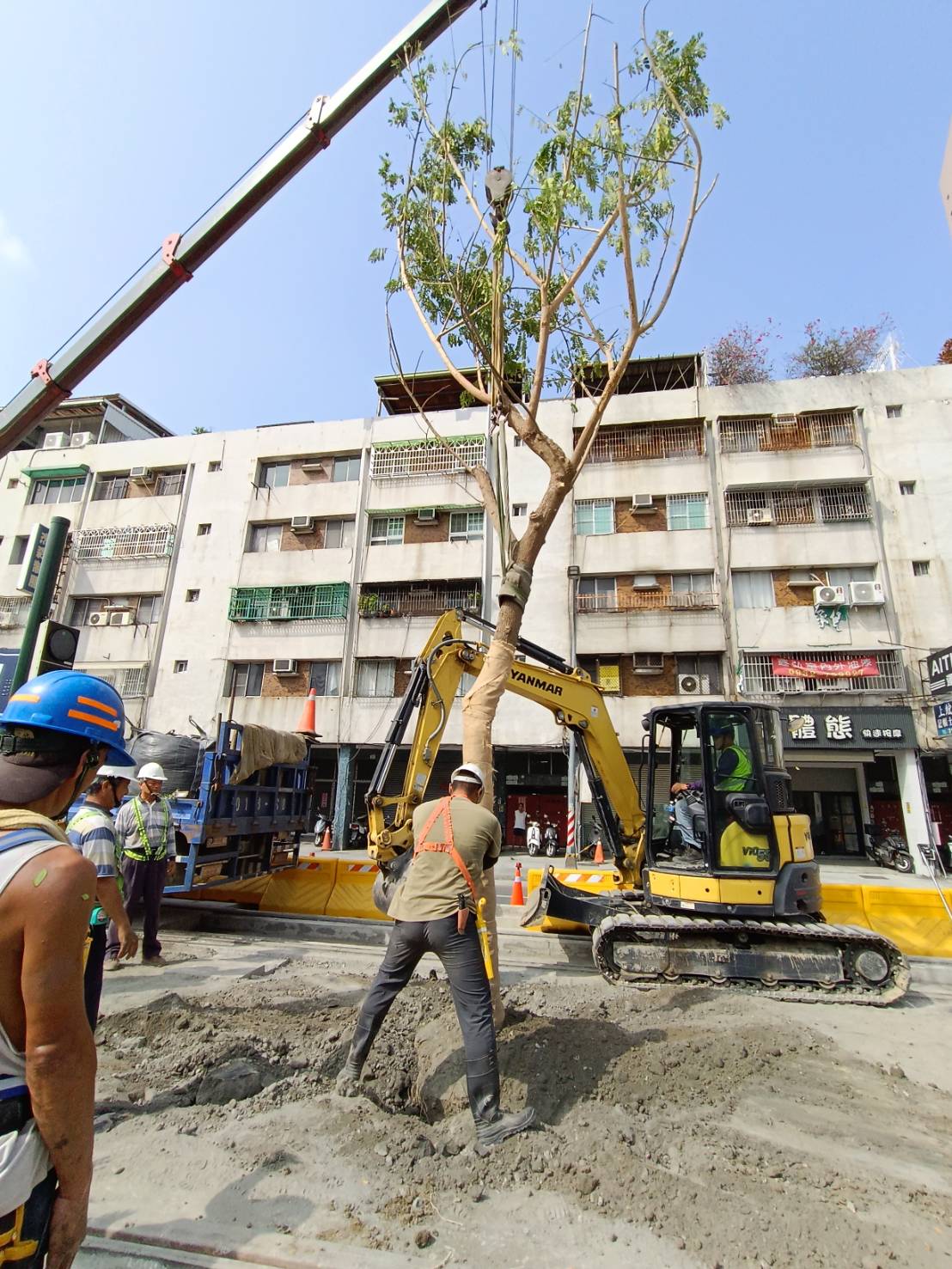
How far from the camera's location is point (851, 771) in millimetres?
22297

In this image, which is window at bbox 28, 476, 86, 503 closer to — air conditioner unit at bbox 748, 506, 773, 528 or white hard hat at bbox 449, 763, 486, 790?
air conditioner unit at bbox 748, 506, 773, 528

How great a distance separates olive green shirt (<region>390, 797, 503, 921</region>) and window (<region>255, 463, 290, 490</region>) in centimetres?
2377

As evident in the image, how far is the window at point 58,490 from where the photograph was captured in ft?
91.4

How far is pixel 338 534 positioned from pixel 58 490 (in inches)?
516

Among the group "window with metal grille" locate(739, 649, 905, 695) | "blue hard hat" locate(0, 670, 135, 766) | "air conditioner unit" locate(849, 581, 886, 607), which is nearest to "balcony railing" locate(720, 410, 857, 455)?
"air conditioner unit" locate(849, 581, 886, 607)

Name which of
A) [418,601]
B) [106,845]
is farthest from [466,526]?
[106,845]

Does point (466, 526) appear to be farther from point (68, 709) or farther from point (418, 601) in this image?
point (68, 709)

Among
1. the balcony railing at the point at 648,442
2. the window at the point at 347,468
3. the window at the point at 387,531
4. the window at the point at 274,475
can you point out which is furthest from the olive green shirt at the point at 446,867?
the window at the point at 274,475

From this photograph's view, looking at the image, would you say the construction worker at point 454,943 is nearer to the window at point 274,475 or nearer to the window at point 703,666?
the window at point 703,666

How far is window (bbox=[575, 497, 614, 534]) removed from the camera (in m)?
23.0

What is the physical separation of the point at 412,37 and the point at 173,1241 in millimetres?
12127

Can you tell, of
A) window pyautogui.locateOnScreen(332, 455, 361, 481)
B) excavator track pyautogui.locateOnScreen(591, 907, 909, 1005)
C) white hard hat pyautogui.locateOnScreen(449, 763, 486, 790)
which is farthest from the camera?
window pyautogui.locateOnScreen(332, 455, 361, 481)

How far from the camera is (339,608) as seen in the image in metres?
23.6

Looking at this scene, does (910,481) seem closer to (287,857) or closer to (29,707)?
(287,857)
